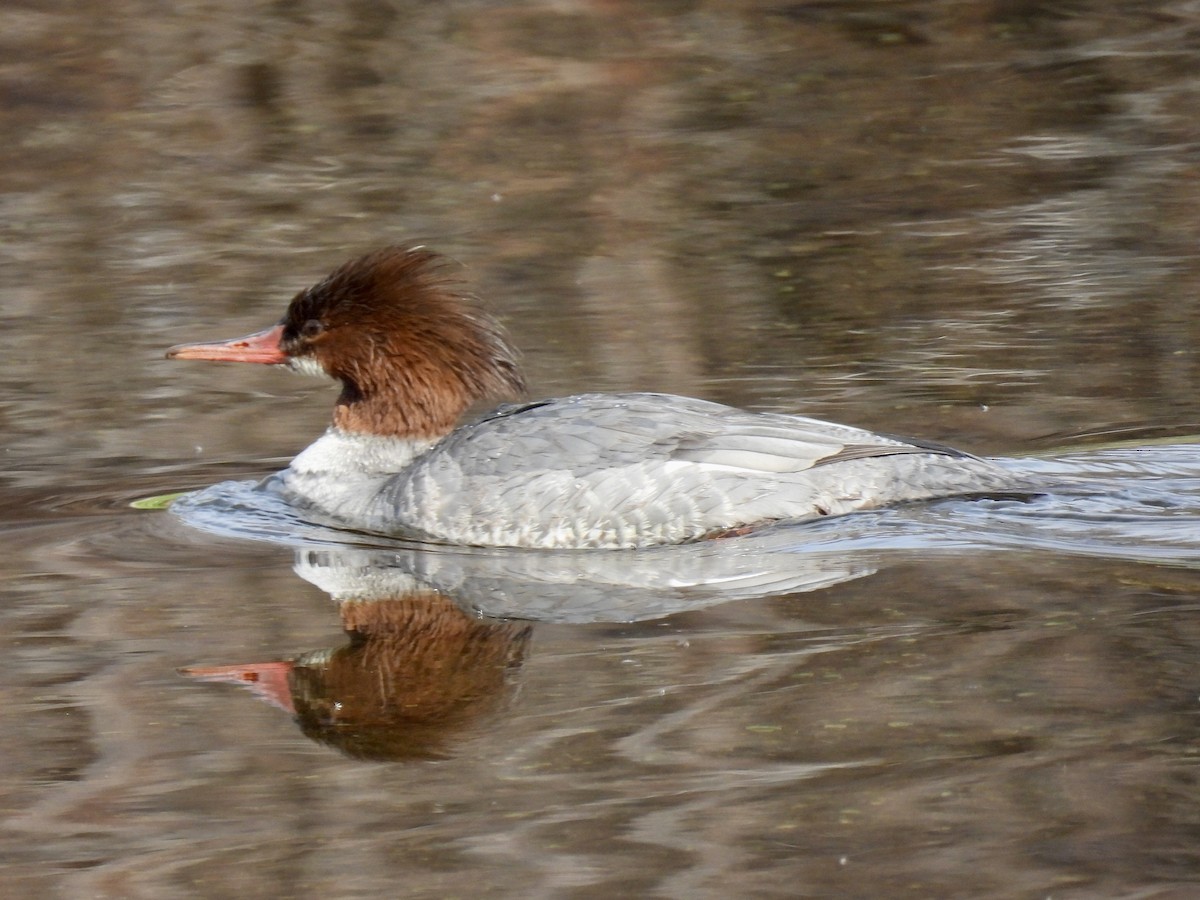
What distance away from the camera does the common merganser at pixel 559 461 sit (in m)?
7.18

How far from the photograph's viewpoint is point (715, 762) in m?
4.95

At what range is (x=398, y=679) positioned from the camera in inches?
229

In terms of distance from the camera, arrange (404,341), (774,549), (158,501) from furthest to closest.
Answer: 1. (158,501)
2. (404,341)
3. (774,549)

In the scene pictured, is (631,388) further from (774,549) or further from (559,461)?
(774,549)

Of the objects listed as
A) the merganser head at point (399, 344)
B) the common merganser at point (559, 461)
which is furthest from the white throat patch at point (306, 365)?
the common merganser at point (559, 461)

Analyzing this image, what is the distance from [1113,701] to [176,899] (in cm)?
260

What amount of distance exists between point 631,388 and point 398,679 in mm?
3827

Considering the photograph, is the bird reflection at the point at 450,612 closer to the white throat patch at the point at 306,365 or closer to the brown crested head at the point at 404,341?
the brown crested head at the point at 404,341

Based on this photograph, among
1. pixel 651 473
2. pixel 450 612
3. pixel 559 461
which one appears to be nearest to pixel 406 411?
pixel 559 461

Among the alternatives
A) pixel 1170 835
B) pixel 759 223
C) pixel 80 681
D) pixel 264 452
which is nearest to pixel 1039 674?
pixel 1170 835

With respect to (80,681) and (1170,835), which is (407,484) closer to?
(80,681)

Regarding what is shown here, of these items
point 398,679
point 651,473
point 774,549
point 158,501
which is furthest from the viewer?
point 158,501

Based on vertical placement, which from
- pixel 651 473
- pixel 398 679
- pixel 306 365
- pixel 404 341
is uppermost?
pixel 404 341

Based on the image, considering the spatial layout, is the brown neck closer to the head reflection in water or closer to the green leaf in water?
the green leaf in water
